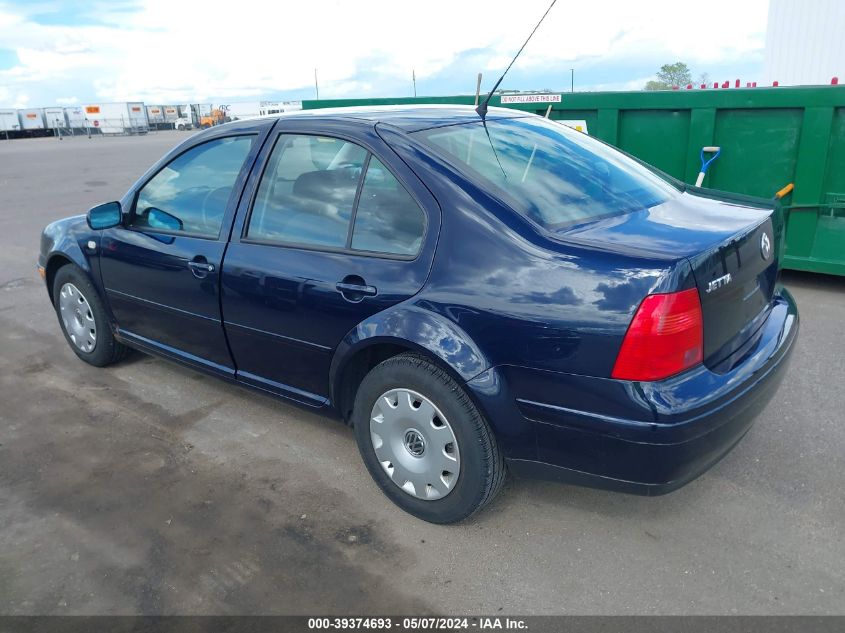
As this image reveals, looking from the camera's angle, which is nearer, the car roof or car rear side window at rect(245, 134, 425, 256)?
car rear side window at rect(245, 134, 425, 256)

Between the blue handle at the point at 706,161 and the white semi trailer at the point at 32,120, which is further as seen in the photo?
the white semi trailer at the point at 32,120

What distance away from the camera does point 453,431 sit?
2.73 metres

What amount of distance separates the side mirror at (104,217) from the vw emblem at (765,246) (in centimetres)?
346

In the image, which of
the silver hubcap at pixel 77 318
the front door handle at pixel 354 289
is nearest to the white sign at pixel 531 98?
the silver hubcap at pixel 77 318

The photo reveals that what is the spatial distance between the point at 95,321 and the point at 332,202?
7.71ft

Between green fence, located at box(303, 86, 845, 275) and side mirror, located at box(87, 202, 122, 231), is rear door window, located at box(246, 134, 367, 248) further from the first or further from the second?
green fence, located at box(303, 86, 845, 275)

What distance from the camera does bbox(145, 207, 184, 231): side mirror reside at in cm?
382

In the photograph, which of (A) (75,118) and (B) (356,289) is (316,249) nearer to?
(B) (356,289)

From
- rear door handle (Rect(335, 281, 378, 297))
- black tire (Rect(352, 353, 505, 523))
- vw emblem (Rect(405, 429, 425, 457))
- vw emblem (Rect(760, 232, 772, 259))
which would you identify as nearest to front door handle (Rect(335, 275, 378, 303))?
rear door handle (Rect(335, 281, 378, 297))

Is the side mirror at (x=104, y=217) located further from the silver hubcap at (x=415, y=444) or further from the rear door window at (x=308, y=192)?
the silver hubcap at (x=415, y=444)

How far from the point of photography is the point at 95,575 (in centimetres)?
273

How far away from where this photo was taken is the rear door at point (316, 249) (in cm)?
285

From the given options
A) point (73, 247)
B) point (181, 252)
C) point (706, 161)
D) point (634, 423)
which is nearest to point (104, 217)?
point (73, 247)

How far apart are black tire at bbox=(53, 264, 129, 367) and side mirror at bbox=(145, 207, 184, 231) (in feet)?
2.71
